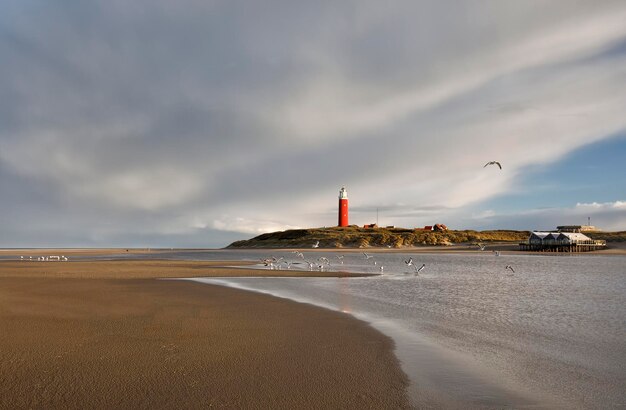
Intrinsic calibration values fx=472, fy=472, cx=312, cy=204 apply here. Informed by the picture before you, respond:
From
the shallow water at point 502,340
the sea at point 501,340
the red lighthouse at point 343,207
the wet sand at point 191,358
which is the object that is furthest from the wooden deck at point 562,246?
the wet sand at point 191,358

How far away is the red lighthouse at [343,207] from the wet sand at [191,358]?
123 metres

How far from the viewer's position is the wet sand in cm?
668

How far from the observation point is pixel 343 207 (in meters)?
141

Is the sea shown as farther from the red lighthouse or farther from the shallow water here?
the red lighthouse

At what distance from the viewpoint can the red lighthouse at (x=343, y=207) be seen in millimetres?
138625

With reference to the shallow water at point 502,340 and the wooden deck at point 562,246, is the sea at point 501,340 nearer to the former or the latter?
the shallow water at point 502,340

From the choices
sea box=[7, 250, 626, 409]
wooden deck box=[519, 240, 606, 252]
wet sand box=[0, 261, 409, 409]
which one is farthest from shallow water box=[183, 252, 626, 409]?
wooden deck box=[519, 240, 606, 252]

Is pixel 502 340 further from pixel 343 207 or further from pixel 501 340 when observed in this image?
pixel 343 207

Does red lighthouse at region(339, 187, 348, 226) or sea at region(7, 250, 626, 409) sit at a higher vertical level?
red lighthouse at region(339, 187, 348, 226)

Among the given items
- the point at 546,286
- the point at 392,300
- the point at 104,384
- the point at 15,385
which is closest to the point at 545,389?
the point at 104,384

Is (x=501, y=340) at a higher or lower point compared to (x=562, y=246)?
lower

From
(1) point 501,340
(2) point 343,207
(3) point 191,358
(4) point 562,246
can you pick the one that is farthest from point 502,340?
(2) point 343,207

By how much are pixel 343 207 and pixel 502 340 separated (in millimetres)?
129517

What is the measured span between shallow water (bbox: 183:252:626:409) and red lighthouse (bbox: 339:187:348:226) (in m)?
115
